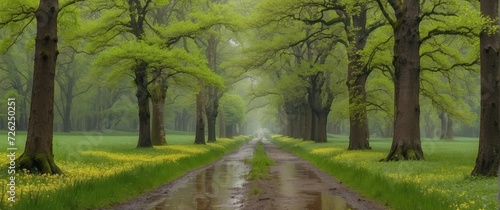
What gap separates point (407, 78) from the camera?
1941 centimetres

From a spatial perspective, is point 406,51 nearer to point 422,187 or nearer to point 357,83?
point 357,83

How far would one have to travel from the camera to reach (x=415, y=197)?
9078mm

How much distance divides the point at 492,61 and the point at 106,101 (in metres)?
73.5

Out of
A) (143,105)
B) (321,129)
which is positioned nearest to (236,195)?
(143,105)

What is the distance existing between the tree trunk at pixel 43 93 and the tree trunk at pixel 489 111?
1243 cm

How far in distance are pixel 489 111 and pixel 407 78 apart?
614 centimetres

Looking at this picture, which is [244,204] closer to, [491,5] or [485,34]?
[485,34]

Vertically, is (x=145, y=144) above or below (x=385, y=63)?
below

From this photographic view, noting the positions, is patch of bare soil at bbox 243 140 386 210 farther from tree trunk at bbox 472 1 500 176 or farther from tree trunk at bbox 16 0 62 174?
tree trunk at bbox 16 0 62 174

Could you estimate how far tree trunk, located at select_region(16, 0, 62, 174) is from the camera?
13562mm

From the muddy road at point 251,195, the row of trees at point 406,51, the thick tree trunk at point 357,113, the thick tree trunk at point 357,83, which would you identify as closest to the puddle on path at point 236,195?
the muddy road at point 251,195

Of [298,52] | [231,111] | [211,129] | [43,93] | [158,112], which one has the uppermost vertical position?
[298,52]

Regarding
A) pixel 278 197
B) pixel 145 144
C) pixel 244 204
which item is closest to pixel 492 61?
pixel 278 197

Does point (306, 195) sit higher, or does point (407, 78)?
point (407, 78)
